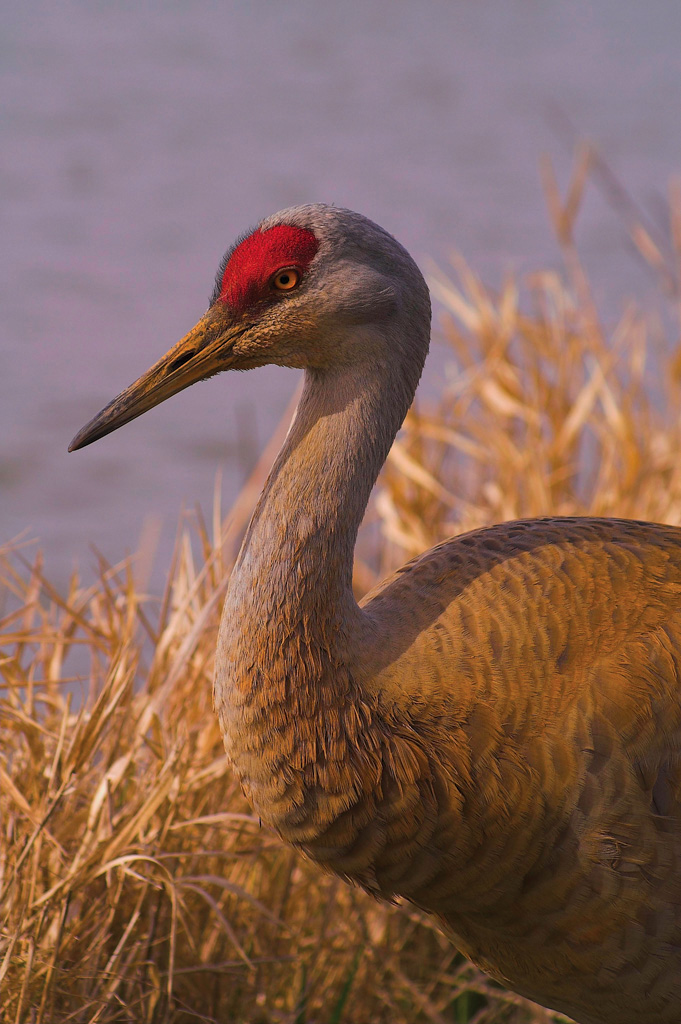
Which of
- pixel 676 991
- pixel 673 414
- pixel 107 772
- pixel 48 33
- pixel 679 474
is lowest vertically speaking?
pixel 676 991

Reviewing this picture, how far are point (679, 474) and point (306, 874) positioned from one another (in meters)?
1.93

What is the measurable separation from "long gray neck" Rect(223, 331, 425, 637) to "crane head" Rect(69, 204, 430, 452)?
0.06 meters

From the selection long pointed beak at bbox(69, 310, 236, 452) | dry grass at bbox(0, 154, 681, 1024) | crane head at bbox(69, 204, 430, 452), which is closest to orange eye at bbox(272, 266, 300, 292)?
crane head at bbox(69, 204, 430, 452)

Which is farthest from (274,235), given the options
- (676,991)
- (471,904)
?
(676,991)

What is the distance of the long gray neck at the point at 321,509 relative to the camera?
2.16m

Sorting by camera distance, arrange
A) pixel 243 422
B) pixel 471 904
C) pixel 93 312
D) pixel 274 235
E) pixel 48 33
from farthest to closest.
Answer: pixel 48 33 → pixel 93 312 → pixel 243 422 → pixel 471 904 → pixel 274 235

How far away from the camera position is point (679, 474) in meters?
4.25

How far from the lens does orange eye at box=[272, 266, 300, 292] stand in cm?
213

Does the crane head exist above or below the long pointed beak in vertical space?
above

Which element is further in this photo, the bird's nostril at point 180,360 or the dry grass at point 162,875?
the dry grass at point 162,875

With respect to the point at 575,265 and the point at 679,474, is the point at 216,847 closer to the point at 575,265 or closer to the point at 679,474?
the point at 679,474

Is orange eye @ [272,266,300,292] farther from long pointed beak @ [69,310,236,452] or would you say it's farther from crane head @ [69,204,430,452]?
long pointed beak @ [69,310,236,452]

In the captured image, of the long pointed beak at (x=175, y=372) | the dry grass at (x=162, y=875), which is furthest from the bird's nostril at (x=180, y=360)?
the dry grass at (x=162, y=875)

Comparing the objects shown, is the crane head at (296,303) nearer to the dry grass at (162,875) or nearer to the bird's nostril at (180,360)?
the bird's nostril at (180,360)
